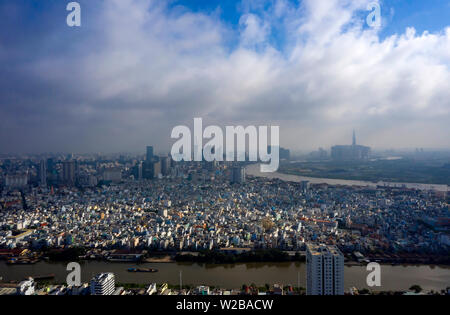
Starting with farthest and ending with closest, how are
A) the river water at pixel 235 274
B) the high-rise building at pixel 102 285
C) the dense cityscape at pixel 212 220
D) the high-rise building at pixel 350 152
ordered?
1. the high-rise building at pixel 350 152
2. the dense cityscape at pixel 212 220
3. the river water at pixel 235 274
4. the high-rise building at pixel 102 285

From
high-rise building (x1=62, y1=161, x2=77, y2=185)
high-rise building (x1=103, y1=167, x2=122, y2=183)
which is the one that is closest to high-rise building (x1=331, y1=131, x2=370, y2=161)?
high-rise building (x1=103, y1=167, x2=122, y2=183)

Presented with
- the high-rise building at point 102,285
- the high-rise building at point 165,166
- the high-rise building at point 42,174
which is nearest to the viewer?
the high-rise building at point 102,285

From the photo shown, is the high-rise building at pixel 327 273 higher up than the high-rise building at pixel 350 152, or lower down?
lower down

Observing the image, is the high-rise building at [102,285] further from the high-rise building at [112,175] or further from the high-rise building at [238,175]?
the high-rise building at [112,175]

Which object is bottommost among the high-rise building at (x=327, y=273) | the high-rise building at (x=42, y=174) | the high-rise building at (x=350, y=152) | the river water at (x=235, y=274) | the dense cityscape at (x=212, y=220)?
the river water at (x=235, y=274)

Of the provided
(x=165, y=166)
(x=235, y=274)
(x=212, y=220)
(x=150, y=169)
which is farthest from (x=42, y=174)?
(x=235, y=274)

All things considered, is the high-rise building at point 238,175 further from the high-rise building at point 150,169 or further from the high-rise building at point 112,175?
the high-rise building at point 112,175

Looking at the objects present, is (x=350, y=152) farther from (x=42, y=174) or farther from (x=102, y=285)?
(x=42, y=174)

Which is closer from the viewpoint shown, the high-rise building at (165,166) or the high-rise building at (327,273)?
the high-rise building at (327,273)

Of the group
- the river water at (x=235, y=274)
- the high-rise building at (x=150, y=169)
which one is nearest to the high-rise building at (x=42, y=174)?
the high-rise building at (x=150, y=169)

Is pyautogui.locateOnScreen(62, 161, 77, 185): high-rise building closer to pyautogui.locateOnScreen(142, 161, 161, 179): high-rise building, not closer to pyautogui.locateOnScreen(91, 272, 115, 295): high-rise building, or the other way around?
pyautogui.locateOnScreen(142, 161, 161, 179): high-rise building
